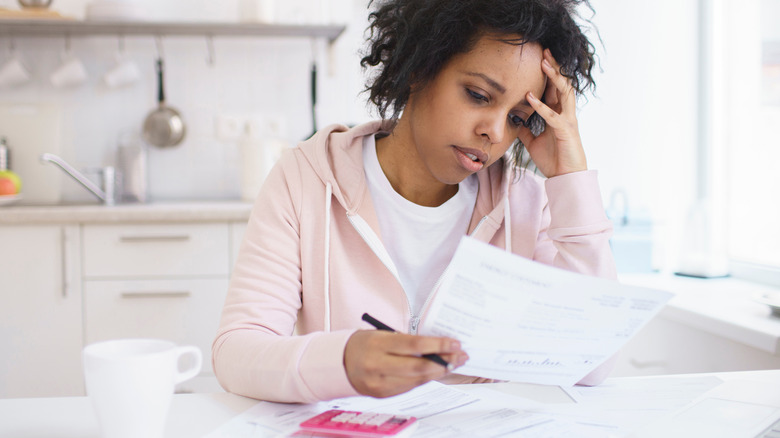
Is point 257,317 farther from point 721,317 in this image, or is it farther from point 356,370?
point 721,317

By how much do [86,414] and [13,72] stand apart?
2.30 metres

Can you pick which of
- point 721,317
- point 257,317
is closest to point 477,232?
point 257,317

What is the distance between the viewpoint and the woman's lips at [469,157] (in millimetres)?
981

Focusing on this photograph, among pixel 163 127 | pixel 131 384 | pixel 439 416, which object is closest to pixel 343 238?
pixel 439 416

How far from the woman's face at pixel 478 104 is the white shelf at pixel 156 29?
1582 millimetres

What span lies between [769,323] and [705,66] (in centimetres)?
140

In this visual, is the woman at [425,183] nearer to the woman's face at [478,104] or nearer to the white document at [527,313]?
the woman's face at [478,104]

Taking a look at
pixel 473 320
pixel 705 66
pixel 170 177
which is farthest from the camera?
pixel 170 177

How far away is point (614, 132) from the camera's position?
8.30 feet

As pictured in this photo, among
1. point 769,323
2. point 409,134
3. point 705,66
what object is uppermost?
point 705,66

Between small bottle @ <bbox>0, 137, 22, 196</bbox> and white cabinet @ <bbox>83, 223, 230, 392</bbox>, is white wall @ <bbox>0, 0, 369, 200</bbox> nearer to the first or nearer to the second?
small bottle @ <bbox>0, 137, 22, 196</bbox>

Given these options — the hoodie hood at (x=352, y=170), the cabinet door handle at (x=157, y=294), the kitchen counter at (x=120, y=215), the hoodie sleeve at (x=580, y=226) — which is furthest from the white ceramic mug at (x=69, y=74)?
the hoodie sleeve at (x=580, y=226)

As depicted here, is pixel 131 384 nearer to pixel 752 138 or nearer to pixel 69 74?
pixel 752 138

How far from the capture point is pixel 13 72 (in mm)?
2484
